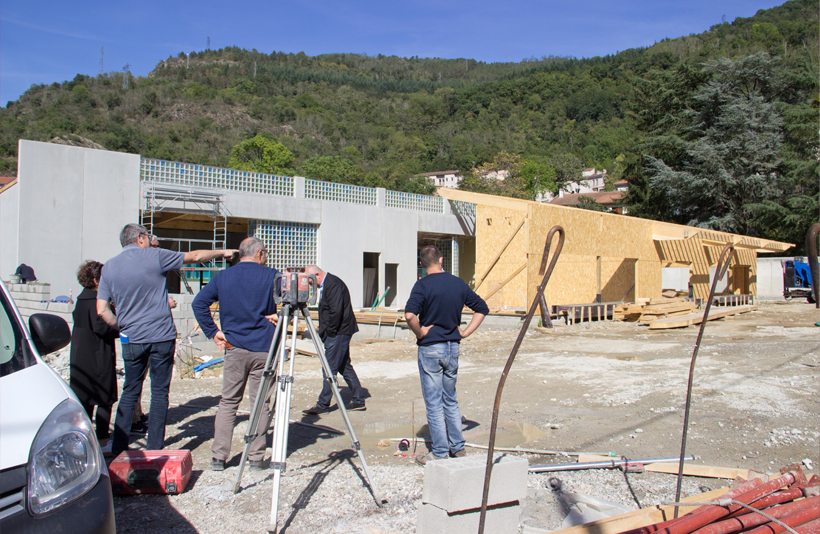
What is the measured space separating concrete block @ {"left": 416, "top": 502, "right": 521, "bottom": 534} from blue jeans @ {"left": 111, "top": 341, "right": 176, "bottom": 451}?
241 centimetres

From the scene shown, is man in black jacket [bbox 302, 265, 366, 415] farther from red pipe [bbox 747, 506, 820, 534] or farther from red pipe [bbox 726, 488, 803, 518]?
red pipe [bbox 747, 506, 820, 534]

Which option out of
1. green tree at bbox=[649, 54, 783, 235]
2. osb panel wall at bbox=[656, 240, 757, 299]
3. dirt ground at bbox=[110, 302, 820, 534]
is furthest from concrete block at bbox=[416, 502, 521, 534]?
green tree at bbox=[649, 54, 783, 235]

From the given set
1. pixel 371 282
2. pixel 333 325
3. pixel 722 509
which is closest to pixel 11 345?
pixel 722 509

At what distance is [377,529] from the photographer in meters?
3.24

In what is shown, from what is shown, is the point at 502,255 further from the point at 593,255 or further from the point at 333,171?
the point at 333,171

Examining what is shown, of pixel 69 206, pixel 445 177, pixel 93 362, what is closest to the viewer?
pixel 93 362

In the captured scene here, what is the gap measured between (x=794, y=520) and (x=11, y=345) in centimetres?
417

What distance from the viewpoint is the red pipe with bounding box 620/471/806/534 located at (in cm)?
287

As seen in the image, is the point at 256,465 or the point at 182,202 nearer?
the point at 256,465

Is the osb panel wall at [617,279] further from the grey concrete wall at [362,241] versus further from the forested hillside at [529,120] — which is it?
the forested hillside at [529,120]

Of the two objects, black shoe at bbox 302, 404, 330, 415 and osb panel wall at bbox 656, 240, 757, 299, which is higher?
osb panel wall at bbox 656, 240, 757, 299

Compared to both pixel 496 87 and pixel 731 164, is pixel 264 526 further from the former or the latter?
pixel 496 87

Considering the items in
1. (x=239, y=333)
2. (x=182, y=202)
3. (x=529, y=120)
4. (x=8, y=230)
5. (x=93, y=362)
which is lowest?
(x=93, y=362)

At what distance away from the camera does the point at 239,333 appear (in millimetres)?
4230
